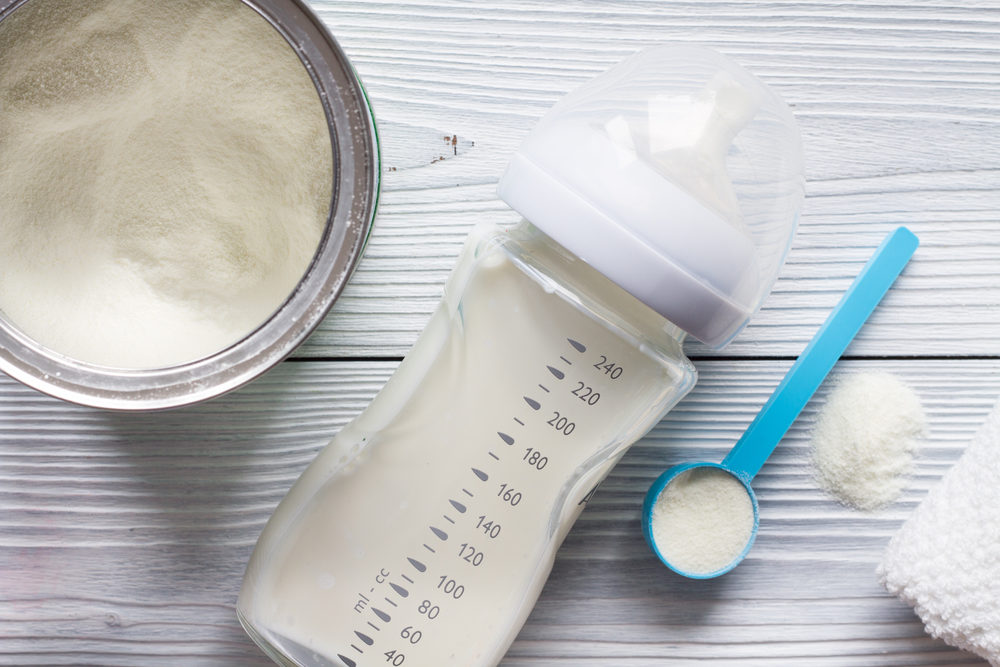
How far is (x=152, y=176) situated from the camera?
45cm

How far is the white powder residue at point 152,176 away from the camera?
1.36 ft

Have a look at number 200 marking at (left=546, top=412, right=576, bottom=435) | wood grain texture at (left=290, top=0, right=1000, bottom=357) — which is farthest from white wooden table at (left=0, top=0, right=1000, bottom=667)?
number 200 marking at (left=546, top=412, right=576, bottom=435)

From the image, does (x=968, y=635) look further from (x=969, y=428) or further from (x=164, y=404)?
(x=164, y=404)

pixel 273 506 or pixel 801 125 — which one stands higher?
pixel 801 125

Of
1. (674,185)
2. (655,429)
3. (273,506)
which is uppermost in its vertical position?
(674,185)

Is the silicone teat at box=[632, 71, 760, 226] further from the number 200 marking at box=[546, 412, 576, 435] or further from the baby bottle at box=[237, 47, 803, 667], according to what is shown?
the number 200 marking at box=[546, 412, 576, 435]

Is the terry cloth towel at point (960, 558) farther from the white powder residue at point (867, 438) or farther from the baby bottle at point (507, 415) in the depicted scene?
the baby bottle at point (507, 415)

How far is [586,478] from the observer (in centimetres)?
45

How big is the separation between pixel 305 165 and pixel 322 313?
0.09 m

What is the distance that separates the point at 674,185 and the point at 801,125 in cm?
21

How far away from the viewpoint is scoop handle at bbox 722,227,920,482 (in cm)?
50

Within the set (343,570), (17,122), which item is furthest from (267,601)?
(17,122)

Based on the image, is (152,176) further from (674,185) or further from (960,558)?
(960,558)

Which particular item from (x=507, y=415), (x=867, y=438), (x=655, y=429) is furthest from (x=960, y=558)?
(x=507, y=415)
